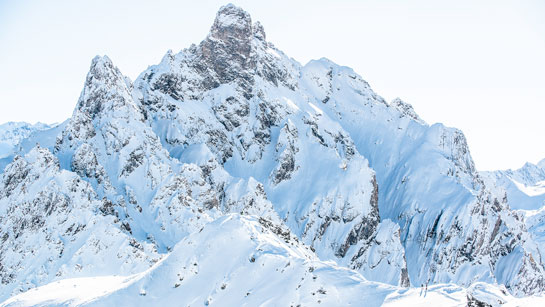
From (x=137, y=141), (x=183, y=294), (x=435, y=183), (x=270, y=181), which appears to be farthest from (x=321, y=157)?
(x=183, y=294)

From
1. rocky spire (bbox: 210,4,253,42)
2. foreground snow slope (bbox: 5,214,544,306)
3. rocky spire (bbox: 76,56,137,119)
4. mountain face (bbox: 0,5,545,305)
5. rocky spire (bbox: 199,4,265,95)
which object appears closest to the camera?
foreground snow slope (bbox: 5,214,544,306)

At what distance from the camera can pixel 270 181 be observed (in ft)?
505

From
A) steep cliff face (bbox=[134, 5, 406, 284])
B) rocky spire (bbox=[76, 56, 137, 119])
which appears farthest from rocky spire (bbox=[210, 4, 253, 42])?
rocky spire (bbox=[76, 56, 137, 119])

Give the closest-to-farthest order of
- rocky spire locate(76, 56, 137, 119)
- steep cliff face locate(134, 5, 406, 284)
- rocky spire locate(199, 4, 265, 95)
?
rocky spire locate(76, 56, 137, 119)
steep cliff face locate(134, 5, 406, 284)
rocky spire locate(199, 4, 265, 95)

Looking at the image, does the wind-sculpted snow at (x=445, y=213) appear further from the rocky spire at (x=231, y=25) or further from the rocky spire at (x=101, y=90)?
the rocky spire at (x=101, y=90)

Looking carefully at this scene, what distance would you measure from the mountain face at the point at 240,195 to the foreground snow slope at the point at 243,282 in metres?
0.19

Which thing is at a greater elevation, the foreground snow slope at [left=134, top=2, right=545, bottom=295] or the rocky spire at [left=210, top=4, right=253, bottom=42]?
the rocky spire at [left=210, top=4, right=253, bottom=42]

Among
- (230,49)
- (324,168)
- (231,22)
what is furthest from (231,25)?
(324,168)

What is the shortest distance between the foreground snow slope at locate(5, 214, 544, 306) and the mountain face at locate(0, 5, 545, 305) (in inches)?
7.6

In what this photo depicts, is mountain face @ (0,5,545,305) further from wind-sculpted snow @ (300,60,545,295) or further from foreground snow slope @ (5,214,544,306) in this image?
wind-sculpted snow @ (300,60,545,295)

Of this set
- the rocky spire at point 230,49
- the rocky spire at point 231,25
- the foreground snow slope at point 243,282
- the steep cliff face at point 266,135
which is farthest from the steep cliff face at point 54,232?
the rocky spire at point 231,25

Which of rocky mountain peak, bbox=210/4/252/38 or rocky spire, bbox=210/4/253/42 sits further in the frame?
rocky mountain peak, bbox=210/4/252/38

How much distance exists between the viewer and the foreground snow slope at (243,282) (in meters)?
48.1

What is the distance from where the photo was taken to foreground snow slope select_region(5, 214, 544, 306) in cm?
4806
